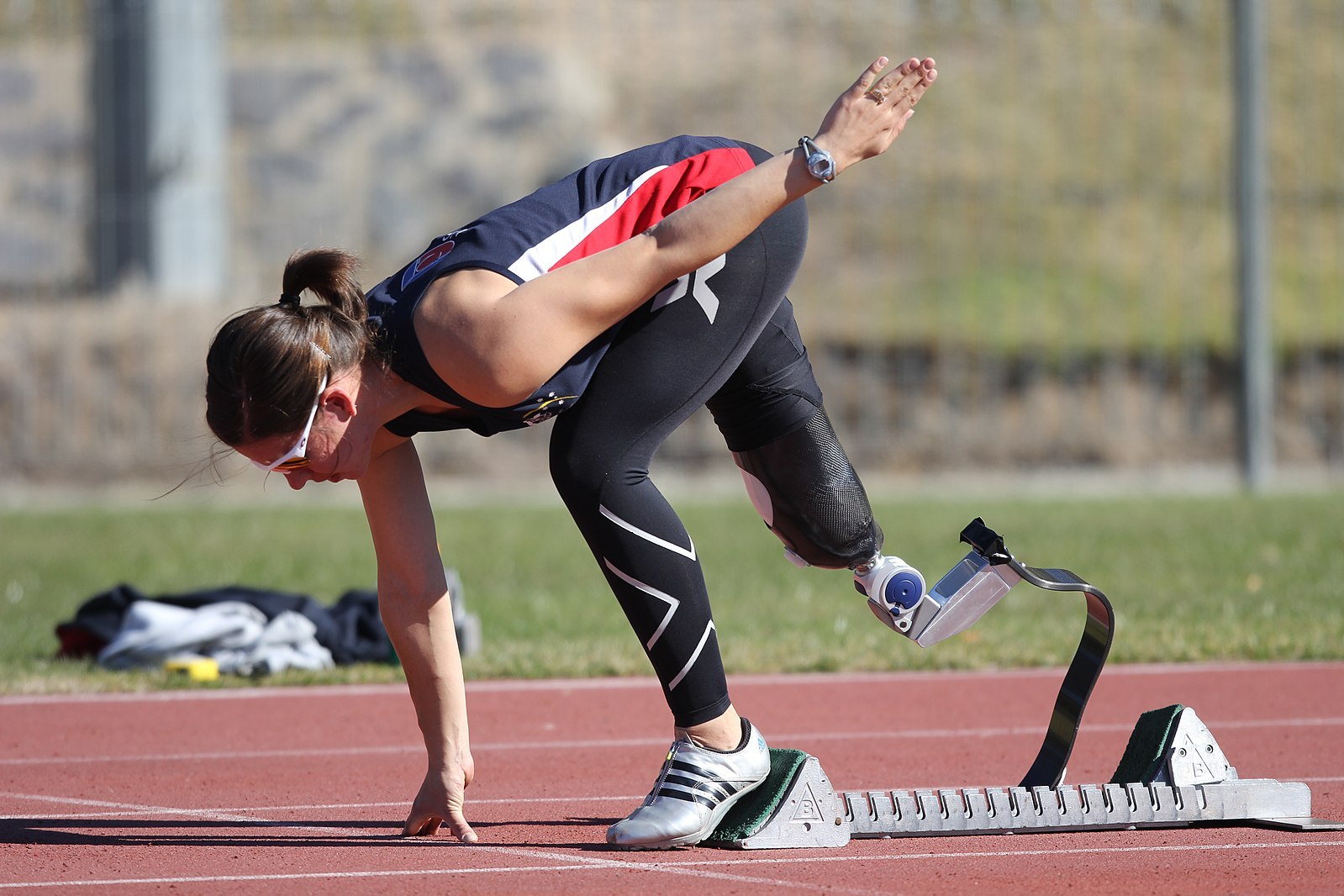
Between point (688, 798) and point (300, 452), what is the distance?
118cm

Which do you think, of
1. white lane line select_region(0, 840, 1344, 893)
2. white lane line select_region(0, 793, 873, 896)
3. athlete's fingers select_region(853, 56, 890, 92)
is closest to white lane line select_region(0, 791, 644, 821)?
white lane line select_region(0, 793, 873, 896)

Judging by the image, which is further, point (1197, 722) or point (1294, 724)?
point (1294, 724)

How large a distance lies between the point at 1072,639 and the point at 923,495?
25.1 feet

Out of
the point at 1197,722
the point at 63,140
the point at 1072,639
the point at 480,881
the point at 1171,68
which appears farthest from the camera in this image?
the point at 1171,68

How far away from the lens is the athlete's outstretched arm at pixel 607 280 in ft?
12.2

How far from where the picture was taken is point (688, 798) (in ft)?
13.0

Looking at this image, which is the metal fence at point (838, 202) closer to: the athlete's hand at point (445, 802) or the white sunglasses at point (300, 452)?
the athlete's hand at point (445, 802)

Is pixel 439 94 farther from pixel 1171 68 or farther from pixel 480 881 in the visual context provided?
pixel 480 881

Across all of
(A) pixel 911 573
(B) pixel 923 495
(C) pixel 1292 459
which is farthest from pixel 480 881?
(C) pixel 1292 459

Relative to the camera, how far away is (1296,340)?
18766 millimetres

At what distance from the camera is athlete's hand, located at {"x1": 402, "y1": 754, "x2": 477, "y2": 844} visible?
422cm

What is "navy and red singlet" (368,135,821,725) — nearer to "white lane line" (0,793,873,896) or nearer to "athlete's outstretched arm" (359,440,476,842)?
"athlete's outstretched arm" (359,440,476,842)

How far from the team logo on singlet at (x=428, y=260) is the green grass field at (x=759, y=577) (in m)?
3.46

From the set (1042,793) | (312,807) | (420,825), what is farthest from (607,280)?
(312,807)
